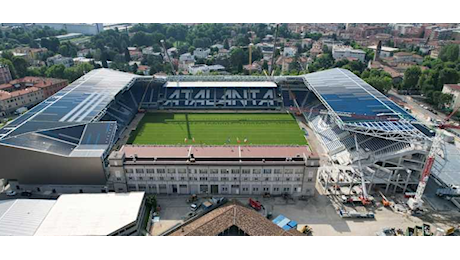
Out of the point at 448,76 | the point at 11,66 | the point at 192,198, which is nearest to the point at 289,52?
the point at 448,76

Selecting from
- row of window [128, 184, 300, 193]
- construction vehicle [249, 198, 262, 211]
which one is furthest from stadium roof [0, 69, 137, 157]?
construction vehicle [249, 198, 262, 211]

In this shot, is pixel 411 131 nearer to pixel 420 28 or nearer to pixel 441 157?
pixel 441 157

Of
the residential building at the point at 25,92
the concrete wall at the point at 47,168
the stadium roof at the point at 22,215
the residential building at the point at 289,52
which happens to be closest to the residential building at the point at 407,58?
the residential building at the point at 289,52

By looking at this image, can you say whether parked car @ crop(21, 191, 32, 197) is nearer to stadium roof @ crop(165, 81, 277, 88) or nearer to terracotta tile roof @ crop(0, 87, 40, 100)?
terracotta tile roof @ crop(0, 87, 40, 100)

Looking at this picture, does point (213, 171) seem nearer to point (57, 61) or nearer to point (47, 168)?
point (47, 168)

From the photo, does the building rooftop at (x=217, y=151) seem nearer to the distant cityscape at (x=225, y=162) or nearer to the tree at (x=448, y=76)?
the distant cityscape at (x=225, y=162)
